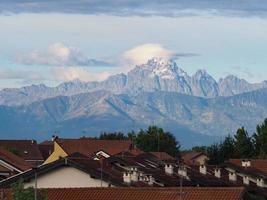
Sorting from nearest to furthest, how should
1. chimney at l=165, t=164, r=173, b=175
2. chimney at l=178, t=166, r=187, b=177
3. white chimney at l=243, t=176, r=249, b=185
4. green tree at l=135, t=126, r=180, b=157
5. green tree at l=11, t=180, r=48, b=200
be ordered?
green tree at l=11, t=180, r=48, b=200, chimney at l=178, t=166, r=187, b=177, chimney at l=165, t=164, r=173, b=175, white chimney at l=243, t=176, r=249, b=185, green tree at l=135, t=126, r=180, b=157

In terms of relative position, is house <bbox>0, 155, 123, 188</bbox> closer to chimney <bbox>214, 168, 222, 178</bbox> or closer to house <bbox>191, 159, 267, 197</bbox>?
house <bbox>191, 159, 267, 197</bbox>

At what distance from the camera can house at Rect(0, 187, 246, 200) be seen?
39.9m

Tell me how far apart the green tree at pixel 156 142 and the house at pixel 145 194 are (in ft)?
319

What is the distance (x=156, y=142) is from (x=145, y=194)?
101744 millimetres

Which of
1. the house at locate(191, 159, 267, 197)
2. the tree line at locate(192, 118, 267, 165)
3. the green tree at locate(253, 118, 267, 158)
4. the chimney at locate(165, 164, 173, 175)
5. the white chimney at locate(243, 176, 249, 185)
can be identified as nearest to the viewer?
the chimney at locate(165, 164, 173, 175)

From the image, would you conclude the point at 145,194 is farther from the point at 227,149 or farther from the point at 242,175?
the point at 227,149

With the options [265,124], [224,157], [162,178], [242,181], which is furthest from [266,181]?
[265,124]

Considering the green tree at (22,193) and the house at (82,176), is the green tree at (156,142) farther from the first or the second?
the green tree at (22,193)

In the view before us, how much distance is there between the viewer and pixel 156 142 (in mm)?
142500

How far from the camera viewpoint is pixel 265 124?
4734 inches

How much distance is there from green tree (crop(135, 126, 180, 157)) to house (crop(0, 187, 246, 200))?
97.1 m

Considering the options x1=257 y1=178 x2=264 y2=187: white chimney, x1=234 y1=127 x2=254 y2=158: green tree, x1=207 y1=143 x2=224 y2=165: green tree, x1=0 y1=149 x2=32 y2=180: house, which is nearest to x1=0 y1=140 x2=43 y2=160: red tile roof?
x1=207 y1=143 x2=224 y2=165: green tree

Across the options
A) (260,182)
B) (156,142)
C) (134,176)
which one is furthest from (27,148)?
(134,176)

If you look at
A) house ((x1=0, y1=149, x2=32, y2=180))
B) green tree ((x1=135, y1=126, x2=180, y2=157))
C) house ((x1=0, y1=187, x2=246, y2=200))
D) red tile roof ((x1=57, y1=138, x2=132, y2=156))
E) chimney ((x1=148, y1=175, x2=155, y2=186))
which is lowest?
house ((x1=0, y1=187, x2=246, y2=200))
